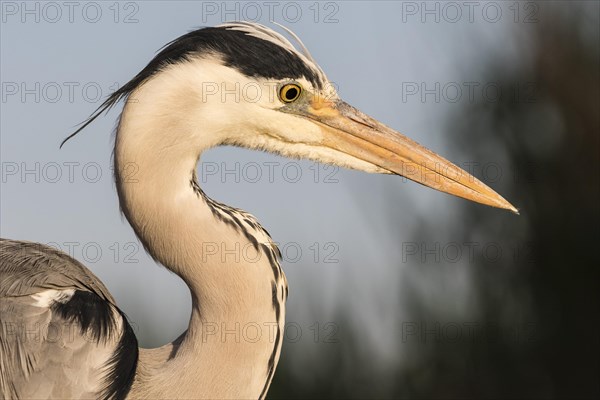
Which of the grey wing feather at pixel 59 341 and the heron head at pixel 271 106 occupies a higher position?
the heron head at pixel 271 106

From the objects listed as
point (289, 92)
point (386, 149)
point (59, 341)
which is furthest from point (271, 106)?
point (59, 341)

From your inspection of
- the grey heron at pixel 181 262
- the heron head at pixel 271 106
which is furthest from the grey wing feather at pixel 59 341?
the heron head at pixel 271 106

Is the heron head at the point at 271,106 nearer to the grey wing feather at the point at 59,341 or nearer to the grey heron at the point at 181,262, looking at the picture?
the grey heron at the point at 181,262

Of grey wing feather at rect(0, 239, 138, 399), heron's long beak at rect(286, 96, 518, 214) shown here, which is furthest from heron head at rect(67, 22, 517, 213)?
grey wing feather at rect(0, 239, 138, 399)

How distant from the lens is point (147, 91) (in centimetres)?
326

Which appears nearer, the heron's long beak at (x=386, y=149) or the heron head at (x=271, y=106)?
the heron head at (x=271, y=106)

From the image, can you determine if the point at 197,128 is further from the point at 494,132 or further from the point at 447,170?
the point at 494,132

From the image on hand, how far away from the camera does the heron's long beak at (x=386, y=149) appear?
3.69 m

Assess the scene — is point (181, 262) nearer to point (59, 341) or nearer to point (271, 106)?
point (59, 341)

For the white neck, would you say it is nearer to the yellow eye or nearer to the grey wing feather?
the grey wing feather

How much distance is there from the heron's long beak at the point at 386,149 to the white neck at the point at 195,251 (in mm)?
451

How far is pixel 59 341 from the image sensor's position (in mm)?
3303

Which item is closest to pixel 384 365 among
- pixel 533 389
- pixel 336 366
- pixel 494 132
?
pixel 336 366

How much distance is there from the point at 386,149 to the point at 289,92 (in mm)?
456
